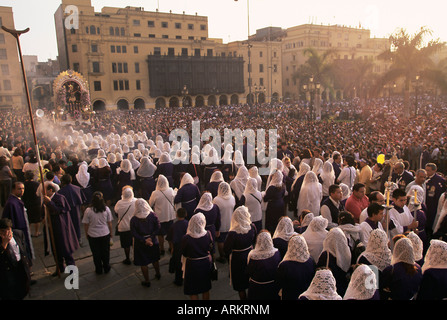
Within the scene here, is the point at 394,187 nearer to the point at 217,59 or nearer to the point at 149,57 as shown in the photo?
the point at 149,57

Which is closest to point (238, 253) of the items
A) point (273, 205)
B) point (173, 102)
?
point (273, 205)

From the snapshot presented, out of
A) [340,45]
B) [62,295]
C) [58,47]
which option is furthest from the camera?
[340,45]

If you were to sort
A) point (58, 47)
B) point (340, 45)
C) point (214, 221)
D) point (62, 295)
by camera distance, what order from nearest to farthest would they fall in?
point (62, 295)
point (214, 221)
point (58, 47)
point (340, 45)

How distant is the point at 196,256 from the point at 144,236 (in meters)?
1.14

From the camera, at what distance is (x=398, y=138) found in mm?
14797

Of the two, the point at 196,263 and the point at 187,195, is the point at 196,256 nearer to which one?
the point at 196,263

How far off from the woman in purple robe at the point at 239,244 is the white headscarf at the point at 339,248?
1.18 meters

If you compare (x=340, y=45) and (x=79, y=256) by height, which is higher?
(x=340, y=45)

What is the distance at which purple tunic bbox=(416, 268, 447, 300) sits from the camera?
3365mm

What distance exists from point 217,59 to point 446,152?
136 ft

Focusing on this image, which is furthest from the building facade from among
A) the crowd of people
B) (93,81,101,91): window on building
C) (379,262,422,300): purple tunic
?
(379,262,422,300): purple tunic

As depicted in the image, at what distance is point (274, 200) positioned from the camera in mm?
6676

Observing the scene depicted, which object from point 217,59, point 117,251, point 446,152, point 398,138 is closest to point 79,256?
point 117,251

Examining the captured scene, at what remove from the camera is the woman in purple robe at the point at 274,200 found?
6.57 m
